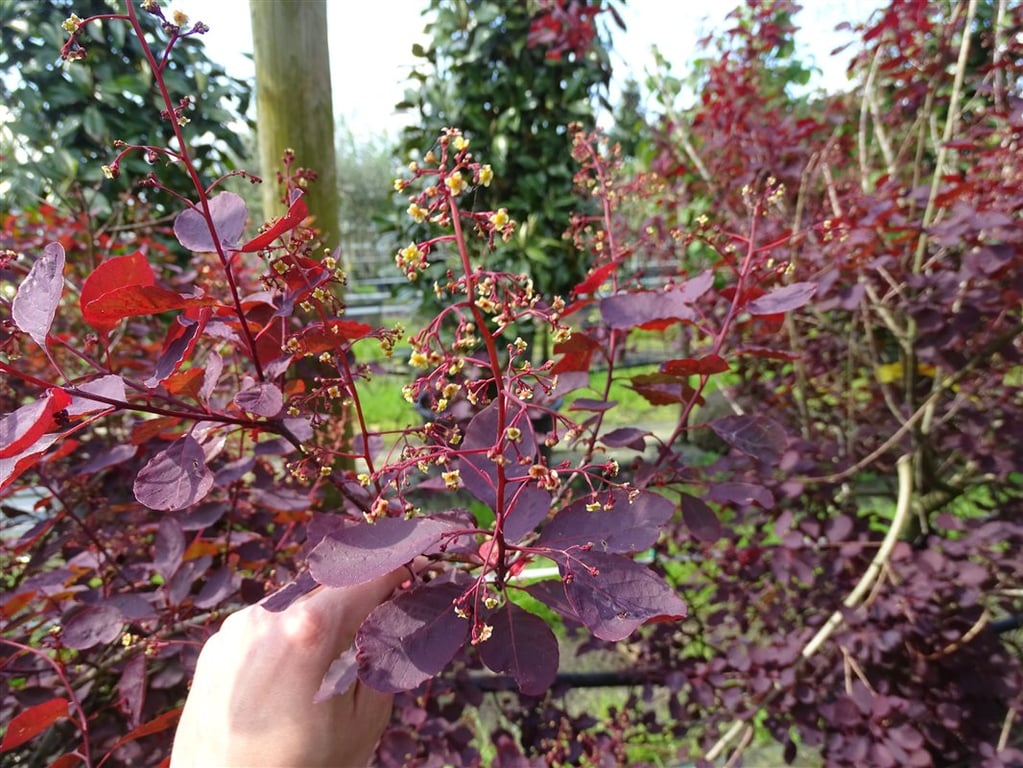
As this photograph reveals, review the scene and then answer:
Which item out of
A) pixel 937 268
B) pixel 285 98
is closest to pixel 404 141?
pixel 285 98

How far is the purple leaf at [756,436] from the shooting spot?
2.74 feet

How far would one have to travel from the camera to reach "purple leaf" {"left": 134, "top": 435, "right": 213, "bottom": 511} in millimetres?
565

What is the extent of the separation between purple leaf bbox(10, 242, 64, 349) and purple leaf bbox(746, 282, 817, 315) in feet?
2.53

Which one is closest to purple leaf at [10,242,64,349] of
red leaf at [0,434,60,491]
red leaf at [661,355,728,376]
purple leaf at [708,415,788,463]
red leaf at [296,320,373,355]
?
red leaf at [0,434,60,491]

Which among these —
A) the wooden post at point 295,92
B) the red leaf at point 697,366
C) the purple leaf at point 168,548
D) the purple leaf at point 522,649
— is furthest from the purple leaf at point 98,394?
the wooden post at point 295,92

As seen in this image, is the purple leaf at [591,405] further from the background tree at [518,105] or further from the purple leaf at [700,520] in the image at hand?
the background tree at [518,105]

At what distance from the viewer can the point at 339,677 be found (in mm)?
609

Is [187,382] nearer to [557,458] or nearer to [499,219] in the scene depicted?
[499,219]

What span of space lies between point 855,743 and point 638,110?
2658 mm

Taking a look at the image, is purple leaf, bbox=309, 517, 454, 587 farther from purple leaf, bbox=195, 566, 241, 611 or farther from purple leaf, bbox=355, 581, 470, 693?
purple leaf, bbox=195, 566, 241, 611

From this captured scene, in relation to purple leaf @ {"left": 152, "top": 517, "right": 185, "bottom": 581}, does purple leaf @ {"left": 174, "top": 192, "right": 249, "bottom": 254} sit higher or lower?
higher

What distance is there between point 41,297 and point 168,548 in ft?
1.68

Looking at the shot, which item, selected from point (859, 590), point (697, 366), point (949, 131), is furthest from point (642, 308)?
point (949, 131)

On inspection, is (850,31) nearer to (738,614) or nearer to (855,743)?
(738,614)
